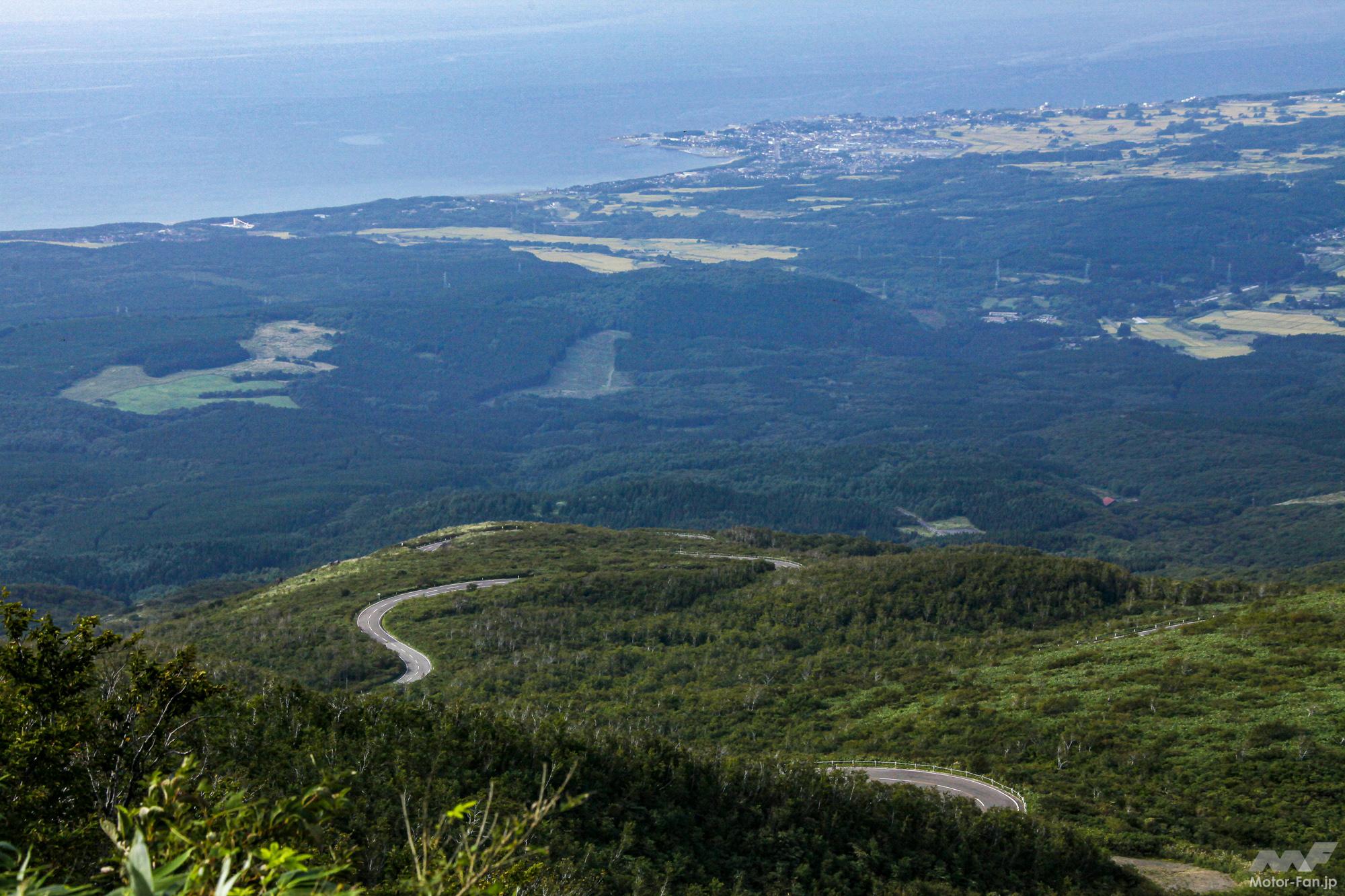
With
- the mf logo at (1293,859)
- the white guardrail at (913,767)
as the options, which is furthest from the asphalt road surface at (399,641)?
the mf logo at (1293,859)

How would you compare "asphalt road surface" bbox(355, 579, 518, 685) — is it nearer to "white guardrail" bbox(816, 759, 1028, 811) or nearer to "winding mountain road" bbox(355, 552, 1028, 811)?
"winding mountain road" bbox(355, 552, 1028, 811)

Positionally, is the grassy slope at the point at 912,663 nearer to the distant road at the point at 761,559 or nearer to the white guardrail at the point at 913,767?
the white guardrail at the point at 913,767

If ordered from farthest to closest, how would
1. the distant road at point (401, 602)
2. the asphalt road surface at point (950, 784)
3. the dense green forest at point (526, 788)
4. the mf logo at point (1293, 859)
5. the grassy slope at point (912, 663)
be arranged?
the distant road at point (401, 602), the grassy slope at point (912, 663), the asphalt road surface at point (950, 784), the mf logo at point (1293, 859), the dense green forest at point (526, 788)

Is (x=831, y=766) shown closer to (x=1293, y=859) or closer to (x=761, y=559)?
(x=1293, y=859)

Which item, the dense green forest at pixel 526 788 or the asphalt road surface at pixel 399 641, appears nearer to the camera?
the dense green forest at pixel 526 788

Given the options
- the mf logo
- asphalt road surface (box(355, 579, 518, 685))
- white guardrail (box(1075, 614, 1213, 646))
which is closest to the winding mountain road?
asphalt road surface (box(355, 579, 518, 685))

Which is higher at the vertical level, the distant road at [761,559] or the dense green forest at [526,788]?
the dense green forest at [526,788]

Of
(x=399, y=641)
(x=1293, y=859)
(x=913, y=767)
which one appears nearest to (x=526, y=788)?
(x=913, y=767)
